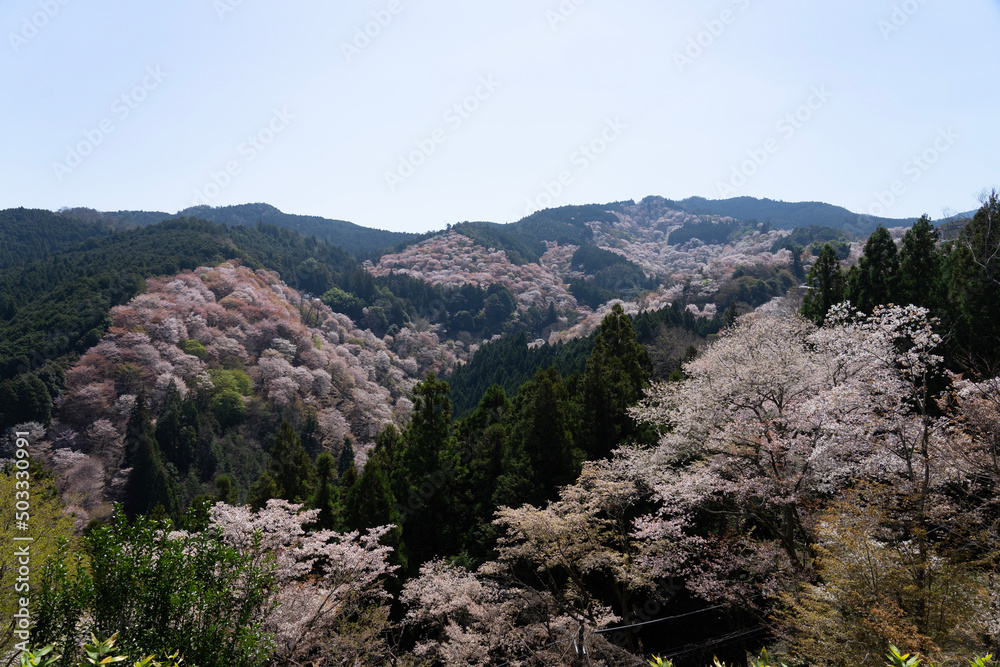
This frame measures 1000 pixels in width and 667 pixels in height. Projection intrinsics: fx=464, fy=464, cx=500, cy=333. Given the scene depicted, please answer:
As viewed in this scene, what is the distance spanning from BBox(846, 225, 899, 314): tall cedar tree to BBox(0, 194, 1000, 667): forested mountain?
12cm

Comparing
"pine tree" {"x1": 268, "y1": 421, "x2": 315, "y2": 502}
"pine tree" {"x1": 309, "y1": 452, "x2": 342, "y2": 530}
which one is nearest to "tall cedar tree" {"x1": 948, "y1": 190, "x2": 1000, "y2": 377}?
"pine tree" {"x1": 309, "y1": 452, "x2": 342, "y2": 530}

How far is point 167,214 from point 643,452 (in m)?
155

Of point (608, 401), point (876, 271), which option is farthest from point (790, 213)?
point (608, 401)

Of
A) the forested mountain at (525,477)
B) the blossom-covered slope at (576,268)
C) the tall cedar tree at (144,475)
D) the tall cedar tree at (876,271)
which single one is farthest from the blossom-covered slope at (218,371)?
the tall cedar tree at (876,271)

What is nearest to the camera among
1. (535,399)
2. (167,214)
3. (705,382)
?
(705,382)

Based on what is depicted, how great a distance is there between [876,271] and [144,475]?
45.1 metres

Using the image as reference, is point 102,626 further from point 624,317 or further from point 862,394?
point 624,317

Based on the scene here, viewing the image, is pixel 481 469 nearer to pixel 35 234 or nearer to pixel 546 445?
pixel 546 445

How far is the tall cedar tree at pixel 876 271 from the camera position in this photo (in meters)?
21.8

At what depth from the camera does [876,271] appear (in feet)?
73.0

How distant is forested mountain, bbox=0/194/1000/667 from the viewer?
7.60 meters

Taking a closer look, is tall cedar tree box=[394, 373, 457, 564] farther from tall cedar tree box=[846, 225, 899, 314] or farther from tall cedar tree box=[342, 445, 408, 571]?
tall cedar tree box=[846, 225, 899, 314]

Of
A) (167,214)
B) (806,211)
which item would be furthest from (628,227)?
(167,214)

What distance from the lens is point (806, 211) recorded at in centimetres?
14500
